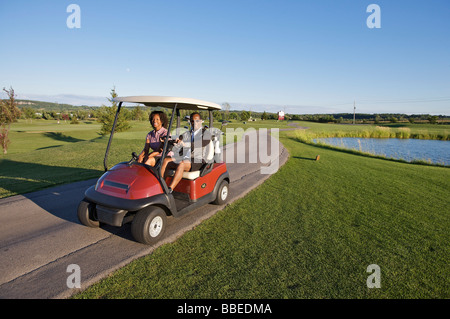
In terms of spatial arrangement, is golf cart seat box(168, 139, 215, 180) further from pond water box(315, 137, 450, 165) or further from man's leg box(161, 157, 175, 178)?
pond water box(315, 137, 450, 165)

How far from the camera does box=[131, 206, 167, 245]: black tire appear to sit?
12.2ft

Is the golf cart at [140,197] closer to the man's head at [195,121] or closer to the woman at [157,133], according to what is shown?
the woman at [157,133]

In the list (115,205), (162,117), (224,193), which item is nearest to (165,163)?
(162,117)

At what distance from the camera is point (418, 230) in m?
4.60

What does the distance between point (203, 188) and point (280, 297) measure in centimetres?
272

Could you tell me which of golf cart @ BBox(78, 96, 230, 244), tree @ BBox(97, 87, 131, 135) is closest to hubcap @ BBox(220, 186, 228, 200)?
golf cart @ BBox(78, 96, 230, 244)

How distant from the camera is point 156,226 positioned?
399cm

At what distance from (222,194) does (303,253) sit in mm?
2609

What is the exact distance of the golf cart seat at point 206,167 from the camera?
4711mm

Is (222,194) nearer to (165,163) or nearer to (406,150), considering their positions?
(165,163)

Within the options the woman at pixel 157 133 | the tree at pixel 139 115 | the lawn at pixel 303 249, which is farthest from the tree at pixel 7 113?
the tree at pixel 139 115

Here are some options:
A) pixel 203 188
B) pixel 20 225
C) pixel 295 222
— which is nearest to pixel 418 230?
pixel 295 222
